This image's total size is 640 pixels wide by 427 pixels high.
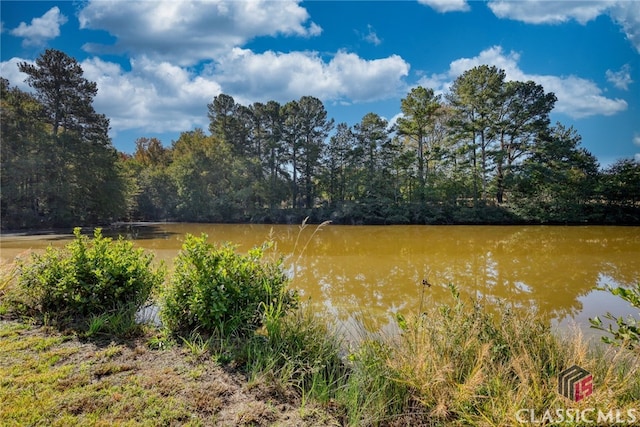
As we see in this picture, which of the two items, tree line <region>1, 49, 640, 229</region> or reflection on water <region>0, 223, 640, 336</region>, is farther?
tree line <region>1, 49, 640, 229</region>

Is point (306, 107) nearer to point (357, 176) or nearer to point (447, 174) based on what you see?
point (357, 176)

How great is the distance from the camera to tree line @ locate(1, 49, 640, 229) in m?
20.0

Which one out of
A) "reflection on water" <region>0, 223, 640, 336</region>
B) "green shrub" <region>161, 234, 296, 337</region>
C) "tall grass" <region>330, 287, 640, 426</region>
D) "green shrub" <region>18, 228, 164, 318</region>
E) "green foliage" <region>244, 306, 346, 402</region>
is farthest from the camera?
"reflection on water" <region>0, 223, 640, 336</region>

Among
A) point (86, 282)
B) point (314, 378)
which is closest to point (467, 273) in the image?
point (314, 378)

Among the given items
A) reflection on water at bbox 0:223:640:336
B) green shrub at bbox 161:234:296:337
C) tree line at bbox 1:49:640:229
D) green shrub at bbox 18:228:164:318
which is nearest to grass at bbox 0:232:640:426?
green shrub at bbox 161:234:296:337

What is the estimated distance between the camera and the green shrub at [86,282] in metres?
3.64

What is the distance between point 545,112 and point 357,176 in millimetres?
13390

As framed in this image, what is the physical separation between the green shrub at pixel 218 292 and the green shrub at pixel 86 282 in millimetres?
808

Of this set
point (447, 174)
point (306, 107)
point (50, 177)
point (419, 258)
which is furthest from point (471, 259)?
point (50, 177)

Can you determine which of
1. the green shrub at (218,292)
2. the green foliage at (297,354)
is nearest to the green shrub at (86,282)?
the green shrub at (218,292)

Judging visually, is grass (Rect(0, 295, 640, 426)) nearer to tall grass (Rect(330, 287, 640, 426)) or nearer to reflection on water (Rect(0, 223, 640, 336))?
tall grass (Rect(330, 287, 640, 426))

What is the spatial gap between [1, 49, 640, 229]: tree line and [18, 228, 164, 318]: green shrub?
19800mm

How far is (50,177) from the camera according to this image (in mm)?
20141

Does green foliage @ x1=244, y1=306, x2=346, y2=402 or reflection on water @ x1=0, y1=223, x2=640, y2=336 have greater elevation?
green foliage @ x1=244, y1=306, x2=346, y2=402
